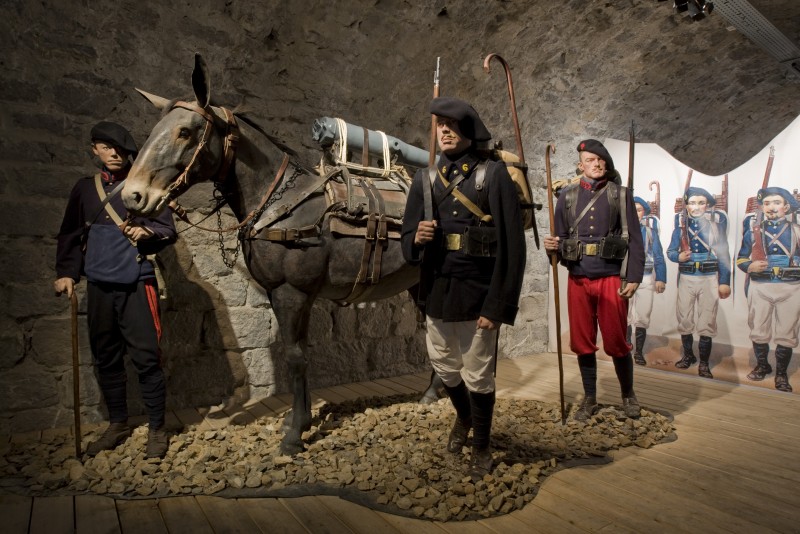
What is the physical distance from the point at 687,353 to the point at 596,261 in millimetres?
2490

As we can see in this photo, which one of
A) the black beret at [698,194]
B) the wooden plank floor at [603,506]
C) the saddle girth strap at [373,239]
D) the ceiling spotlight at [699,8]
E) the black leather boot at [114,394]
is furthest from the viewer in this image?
the black beret at [698,194]

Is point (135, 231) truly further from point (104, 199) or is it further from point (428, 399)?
point (428, 399)

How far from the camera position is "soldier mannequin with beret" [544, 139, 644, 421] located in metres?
3.58

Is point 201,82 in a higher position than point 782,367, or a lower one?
higher

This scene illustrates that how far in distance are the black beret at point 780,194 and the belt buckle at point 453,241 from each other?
3.86 metres

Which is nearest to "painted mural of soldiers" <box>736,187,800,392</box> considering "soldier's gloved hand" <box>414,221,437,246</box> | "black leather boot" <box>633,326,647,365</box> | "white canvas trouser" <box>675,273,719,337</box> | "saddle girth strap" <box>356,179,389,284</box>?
"white canvas trouser" <box>675,273,719,337</box>

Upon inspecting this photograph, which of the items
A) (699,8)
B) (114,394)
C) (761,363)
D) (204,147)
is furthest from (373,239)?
(761,363)

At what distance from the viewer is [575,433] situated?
343 cm

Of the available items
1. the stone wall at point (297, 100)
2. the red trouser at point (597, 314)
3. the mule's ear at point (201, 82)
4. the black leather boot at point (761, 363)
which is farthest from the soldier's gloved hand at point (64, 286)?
the black leather boot at point (761, 363)

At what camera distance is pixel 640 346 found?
5.63m

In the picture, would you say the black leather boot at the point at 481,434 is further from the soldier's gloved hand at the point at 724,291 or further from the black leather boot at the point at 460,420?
the soldier's gloved hand at the point at 724,291

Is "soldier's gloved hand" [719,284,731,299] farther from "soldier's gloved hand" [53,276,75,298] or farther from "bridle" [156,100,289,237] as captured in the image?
"soldier's gloved hand" [53,276,75,298]

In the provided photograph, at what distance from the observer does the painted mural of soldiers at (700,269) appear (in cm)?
502

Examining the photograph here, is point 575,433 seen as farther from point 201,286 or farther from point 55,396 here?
point 55,396
